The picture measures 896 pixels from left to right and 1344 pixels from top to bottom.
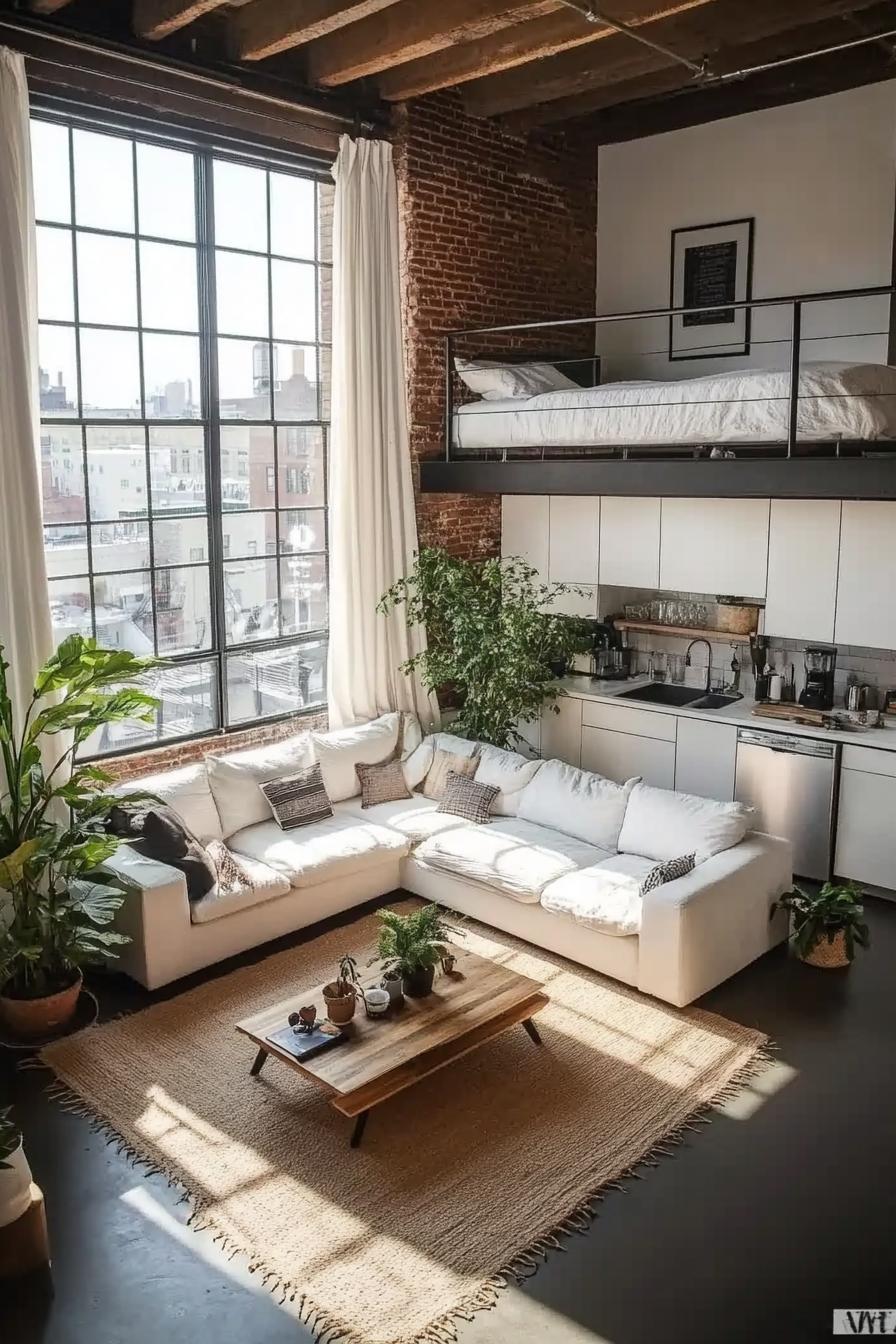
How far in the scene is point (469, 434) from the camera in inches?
288

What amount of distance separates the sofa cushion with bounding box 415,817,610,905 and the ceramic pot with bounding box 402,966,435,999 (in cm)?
109

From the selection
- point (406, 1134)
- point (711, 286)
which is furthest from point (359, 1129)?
A: point (711, 286)

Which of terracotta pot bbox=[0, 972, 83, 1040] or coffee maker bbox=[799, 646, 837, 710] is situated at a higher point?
coffee maker bbox=[799, 646, 837, 710]

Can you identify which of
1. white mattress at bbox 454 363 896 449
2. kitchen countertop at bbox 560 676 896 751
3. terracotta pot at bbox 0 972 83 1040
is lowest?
terracotta pot at bbox 0 972 83 1040

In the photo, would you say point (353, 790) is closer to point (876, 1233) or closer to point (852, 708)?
point (852, 708)

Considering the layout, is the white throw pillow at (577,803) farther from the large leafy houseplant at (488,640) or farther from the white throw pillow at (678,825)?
the large leafy houseplant at (488,640)

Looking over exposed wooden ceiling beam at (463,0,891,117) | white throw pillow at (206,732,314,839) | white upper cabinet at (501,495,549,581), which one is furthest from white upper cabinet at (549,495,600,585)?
exposed wooden ceiling beam at (463,0,891,117)

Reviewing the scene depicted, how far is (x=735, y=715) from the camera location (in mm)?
6762

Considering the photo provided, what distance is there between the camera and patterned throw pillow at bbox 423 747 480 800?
6777 millimetres

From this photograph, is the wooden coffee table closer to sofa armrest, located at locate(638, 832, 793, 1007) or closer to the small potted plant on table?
the small potted plant on table

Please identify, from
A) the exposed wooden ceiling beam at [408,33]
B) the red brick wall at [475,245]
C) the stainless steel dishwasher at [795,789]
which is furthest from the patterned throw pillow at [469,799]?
the exposed wooden ceiling beam at [408,33]

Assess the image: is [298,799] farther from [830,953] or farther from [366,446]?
[830,953]

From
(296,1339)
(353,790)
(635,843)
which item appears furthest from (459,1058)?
(353,790)

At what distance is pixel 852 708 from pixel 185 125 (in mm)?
4909
